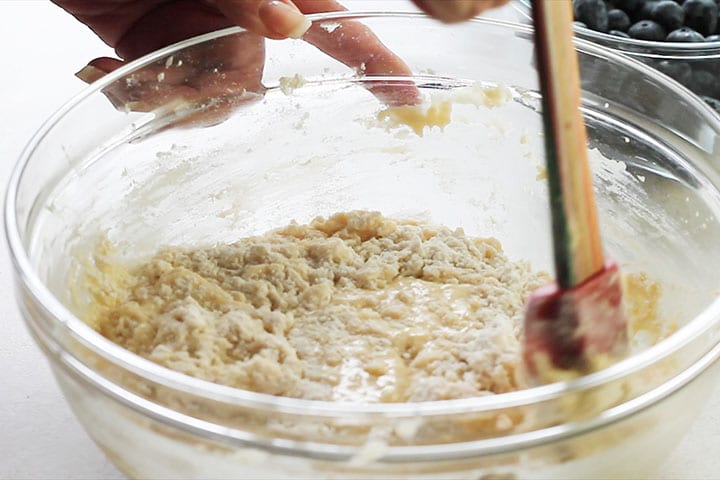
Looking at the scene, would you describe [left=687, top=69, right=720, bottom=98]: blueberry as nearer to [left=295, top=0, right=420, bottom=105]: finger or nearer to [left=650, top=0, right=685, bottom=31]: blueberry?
[left=650, top=0, right=685, bottom=31]: blueberry

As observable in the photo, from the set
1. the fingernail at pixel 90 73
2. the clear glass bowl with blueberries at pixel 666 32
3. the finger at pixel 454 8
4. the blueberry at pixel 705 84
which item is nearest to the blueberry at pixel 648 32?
the clear glass bowl with blueberries at pixel 666 32

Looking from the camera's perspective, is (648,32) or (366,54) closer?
(366,54)

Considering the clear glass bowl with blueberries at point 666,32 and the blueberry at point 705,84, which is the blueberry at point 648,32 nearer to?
the clear glass bowl with blueberries at point 666,32

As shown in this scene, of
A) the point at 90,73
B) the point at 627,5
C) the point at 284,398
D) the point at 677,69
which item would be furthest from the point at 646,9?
the point at 284,398

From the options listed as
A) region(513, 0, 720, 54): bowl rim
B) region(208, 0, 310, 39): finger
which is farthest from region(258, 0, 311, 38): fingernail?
region(513, 0, 720, 54): bowl rim

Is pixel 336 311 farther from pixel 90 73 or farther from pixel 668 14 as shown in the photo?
pixel 668 14

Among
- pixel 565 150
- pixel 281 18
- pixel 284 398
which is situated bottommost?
pixel 284 398
